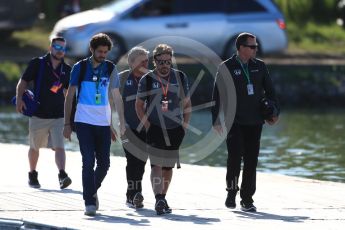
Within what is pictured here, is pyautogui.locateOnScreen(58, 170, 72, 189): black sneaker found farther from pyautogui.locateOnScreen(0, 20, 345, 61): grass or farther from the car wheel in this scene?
pyautogui.locateOnScreen(0, 20, 345, 61): grass

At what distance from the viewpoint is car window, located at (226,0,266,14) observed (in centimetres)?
2961

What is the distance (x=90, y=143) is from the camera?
11.3m

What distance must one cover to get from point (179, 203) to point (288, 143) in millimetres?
9548

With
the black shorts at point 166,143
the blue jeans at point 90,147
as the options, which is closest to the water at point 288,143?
the black shorts at point 166,143

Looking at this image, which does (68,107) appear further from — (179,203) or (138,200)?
(179,203)

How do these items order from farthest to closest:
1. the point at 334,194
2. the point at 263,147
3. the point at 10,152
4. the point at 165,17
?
the point at 165,17
the point at 263,147
the point at 10,152
the point at 334,194

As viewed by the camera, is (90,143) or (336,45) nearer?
(90,143)

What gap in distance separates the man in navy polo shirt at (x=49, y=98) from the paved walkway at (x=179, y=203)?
302 millimetres

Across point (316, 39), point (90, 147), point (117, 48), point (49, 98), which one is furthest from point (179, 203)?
point (316, 39)

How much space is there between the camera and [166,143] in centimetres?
1148

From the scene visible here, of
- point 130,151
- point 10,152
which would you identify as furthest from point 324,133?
point 130,151

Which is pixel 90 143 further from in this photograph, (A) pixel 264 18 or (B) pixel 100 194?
(A) pixel 264 18

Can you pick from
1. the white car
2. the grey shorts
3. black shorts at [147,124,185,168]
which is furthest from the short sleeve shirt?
the white car

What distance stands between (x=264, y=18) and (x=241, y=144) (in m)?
17.8
